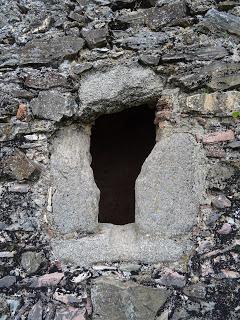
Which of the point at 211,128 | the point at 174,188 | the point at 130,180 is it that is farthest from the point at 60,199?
the point at 130,180

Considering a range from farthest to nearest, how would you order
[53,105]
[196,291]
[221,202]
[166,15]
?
[166,15], [53,105], [221,202], [196,291]

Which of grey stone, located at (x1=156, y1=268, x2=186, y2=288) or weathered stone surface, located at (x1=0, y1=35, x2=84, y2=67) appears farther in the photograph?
weathered stone surface, located at (x1=0, y1=35, x2=84, y2=67)

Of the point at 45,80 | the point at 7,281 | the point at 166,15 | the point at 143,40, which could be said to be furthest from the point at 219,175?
the point at 7,281

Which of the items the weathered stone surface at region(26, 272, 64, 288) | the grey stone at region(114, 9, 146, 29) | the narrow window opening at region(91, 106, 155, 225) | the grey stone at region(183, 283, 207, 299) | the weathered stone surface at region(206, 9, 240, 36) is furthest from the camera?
the narrow window opening at region(91, 106, 155, 225)

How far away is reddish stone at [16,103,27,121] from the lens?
260cm

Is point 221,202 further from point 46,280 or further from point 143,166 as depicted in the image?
point 46,280

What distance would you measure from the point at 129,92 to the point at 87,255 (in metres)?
0.97

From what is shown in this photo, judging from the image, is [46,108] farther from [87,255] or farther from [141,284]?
[141,284]

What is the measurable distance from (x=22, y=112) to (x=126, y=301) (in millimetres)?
1227

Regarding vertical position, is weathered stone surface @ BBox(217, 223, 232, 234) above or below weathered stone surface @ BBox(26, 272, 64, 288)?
above

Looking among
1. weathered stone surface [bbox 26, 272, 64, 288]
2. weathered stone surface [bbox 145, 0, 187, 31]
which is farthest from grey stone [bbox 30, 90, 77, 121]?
weathered stone surface [bbox 26, 272, 64, 288]

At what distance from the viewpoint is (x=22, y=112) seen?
261 cm

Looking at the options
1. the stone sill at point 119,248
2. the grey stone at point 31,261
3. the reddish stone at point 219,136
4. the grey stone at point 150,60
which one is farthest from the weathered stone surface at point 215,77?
the grey stone at point 31,261

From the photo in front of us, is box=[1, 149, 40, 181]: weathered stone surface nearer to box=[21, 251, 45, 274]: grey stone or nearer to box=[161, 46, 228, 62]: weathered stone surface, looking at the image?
box=[21, 251, 45, 274]: grey stone
